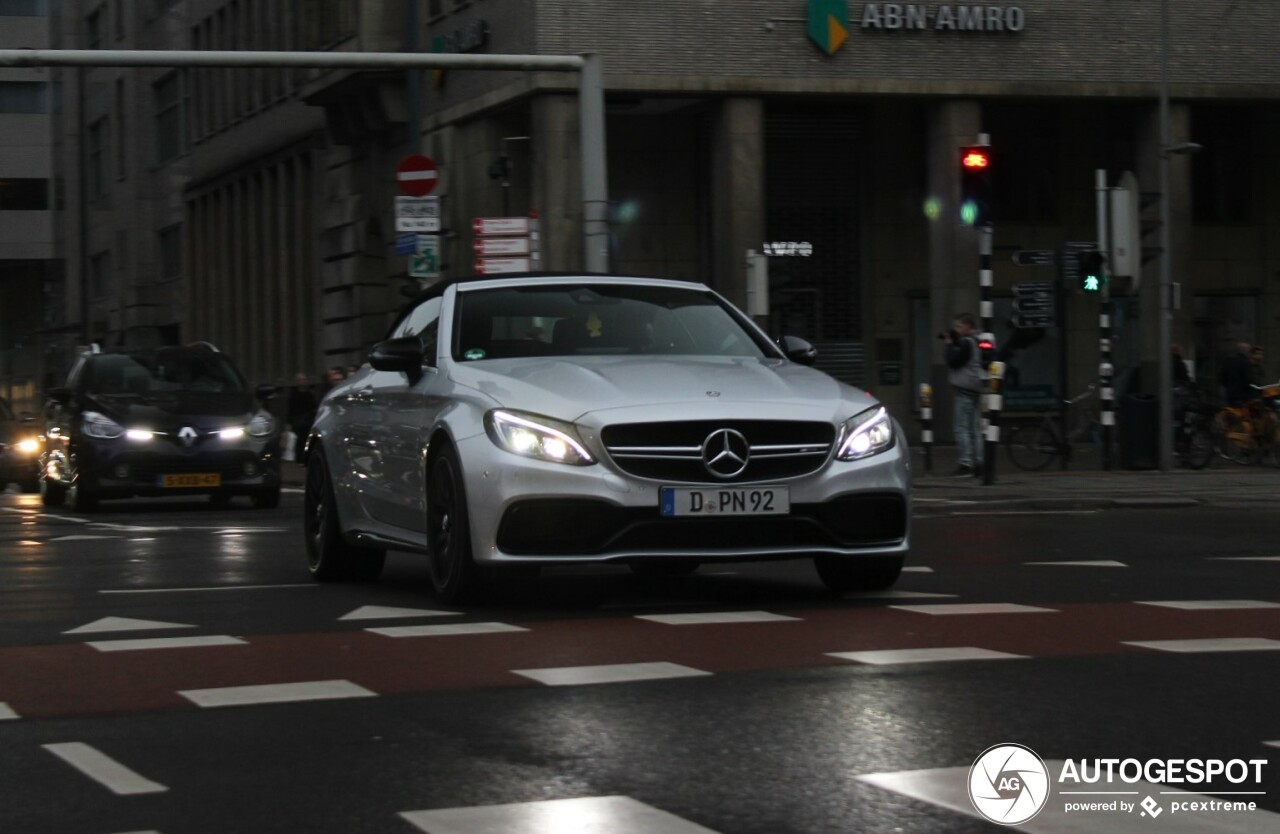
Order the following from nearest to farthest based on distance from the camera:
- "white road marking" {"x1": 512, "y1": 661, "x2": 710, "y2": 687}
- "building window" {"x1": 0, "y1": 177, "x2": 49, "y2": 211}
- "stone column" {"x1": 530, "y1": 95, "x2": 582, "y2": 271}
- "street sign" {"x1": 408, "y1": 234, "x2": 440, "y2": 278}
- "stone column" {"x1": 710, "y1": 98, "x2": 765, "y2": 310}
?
"white road marking" {"x1": 512, "y1": 661, "x2": 710, "y2": 687}, "street sign" {"x1": 408, "y1": 234, "x2": 440, "y2": 278}, "stone column" {"x1": 530, "y1": 95, "x2": 582, "y2": 271}, "stone column" {"x1": 710, "y1": 98, "x2": 765, "y2": 310}, "building window" {"x1": 0, "y1": 177, "x2": 49, "y2": 211}

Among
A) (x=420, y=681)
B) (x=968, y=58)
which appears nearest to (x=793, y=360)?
(x=420, y=681)

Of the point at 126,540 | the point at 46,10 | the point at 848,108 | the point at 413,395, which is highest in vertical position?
the point at 46,10

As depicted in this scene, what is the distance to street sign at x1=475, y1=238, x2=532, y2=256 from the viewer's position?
84.7ft

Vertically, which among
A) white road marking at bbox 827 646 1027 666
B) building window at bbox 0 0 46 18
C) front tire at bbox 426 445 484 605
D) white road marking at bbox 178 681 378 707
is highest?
building window at bbox 0 0 46 18

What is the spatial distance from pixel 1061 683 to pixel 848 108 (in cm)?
3510

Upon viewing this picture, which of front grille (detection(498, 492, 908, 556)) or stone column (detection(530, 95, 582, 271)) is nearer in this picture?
front grille (detection(498, 492, 908, 556))

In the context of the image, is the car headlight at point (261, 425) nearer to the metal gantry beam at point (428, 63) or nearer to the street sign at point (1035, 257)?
the metal gantry beam at point (428, 63)

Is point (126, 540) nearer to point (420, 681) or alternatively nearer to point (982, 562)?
point (982, 562)

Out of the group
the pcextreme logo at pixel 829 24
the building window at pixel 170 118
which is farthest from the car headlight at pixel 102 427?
the building window at pixel 170 118

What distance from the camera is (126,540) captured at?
17.3 m

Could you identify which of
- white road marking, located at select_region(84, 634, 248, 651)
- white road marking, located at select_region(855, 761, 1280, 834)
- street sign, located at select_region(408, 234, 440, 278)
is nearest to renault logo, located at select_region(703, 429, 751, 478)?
white road marking, located at select_region(84, 634, 248, 651)

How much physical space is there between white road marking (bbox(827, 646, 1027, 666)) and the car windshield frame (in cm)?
307

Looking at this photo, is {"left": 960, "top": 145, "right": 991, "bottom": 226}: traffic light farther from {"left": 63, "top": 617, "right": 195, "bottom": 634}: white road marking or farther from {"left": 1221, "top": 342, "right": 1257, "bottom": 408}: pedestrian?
{"left": 63, "top": 617, "right": 195, "bottom": 634}: white road marking

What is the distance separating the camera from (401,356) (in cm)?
1141
